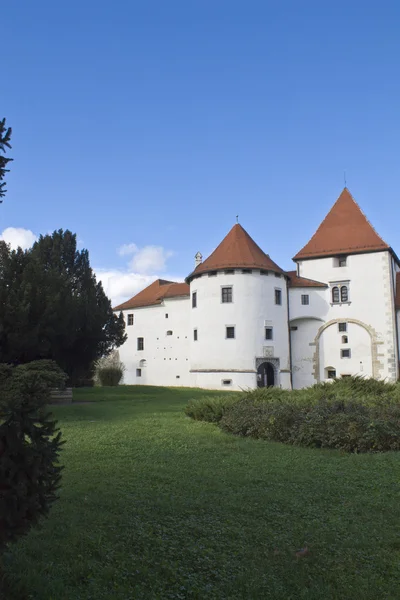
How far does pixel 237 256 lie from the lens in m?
36.0

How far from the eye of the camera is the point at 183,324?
1582 inches

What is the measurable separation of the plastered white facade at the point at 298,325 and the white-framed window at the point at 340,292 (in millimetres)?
101

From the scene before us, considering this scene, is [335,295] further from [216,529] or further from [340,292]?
[216,529]

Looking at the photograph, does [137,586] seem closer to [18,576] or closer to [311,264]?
[18,576]

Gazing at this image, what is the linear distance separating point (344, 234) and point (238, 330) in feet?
36.7

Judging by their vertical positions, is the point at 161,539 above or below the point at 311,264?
below

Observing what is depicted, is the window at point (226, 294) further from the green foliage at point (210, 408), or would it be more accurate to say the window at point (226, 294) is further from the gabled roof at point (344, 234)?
the green foliage at point (210, 408)

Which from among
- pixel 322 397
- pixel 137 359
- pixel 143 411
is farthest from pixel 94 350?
pixel 137 359

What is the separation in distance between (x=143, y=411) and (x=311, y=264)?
81.6 feet

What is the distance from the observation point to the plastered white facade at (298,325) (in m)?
35.0

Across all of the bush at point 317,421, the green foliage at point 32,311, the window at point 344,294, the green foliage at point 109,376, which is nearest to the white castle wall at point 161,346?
the green foliage at point 109,376

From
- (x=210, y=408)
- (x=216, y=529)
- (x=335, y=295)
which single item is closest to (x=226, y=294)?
(x=335, y=295)

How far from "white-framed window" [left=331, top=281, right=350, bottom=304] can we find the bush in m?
23.8

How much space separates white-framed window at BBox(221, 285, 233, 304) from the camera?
116 ft
